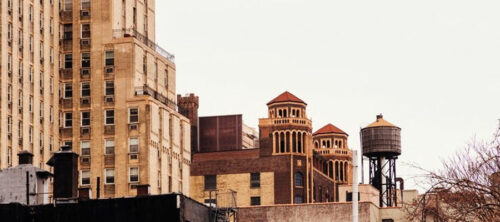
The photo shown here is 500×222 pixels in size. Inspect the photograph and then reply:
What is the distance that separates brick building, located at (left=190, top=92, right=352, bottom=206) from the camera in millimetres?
185000

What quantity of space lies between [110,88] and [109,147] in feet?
20.1

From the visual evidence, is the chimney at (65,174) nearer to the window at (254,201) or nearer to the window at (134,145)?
the window at (134,145)

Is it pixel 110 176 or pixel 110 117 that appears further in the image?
pixel 110 117

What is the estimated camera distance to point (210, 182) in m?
187

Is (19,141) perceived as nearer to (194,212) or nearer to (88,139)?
(88,139)

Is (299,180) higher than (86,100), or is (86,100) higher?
(86,100)

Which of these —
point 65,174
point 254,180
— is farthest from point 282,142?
point 65,174

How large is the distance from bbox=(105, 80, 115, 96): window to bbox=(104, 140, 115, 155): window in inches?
197

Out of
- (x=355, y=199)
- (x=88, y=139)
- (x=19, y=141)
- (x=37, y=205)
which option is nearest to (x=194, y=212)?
(x=37, y=205)

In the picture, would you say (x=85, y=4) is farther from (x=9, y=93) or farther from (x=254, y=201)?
(x=254, y=201)

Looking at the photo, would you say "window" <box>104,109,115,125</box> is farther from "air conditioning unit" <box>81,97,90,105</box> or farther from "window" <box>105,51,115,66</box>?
"window" <box>105,51,115,66</box>

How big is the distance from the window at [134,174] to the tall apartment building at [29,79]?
26.2 feet

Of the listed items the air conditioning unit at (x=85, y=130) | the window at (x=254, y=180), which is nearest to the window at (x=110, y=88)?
the air conditioning unit at (x=85, y=130)

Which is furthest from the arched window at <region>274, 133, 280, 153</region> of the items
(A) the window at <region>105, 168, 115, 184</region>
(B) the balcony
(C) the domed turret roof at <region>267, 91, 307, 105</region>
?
(A) the window at <region>105, 168, 115, 184</region>
